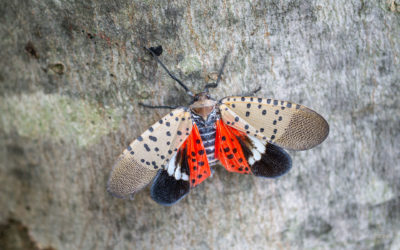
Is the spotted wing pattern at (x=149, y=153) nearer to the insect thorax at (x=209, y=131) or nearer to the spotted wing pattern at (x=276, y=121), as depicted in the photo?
the insect thorax at (x=209, y=131)

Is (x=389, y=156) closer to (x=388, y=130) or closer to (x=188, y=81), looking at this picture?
(x=388, y=130)

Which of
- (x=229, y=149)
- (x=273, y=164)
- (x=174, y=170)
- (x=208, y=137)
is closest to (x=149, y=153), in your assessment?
(x=174, y=170)

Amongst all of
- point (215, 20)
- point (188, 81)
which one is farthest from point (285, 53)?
point (188, 81)

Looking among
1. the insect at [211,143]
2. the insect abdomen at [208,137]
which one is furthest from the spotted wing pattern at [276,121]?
the insect abdomen at [208,137]

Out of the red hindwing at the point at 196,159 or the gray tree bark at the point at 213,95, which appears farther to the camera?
the red hindwing at the point at 196,159

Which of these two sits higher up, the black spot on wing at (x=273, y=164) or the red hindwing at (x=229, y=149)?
the red hindwing at (x=229, y=149)

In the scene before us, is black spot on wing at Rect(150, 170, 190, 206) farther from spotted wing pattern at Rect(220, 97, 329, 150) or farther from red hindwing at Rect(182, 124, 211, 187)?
spotted wing pattern at Rect(220, 97, 329, 150)

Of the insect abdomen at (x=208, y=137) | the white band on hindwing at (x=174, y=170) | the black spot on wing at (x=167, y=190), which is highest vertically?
the insect abdomen at (x=208, y=137)
